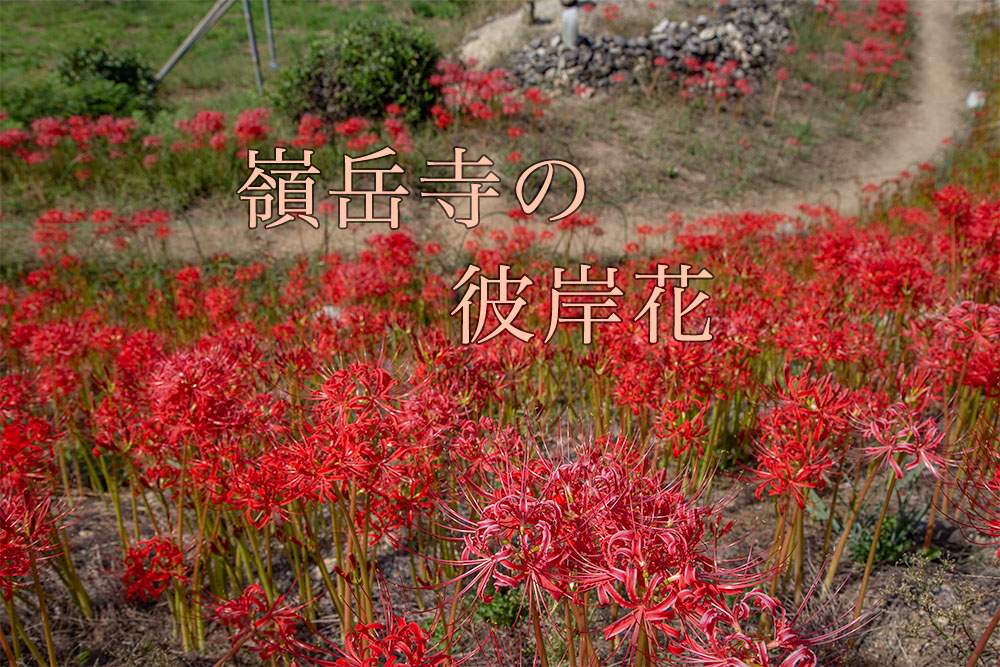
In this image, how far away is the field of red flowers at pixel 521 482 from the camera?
4.28 ft

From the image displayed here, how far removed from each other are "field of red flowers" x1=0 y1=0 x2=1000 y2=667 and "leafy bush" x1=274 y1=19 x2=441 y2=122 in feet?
20.0

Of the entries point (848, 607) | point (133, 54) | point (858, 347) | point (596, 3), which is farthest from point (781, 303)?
point (596, 3)

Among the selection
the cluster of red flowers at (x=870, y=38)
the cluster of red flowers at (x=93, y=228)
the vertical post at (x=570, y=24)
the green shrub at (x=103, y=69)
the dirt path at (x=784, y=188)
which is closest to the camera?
the cluster of red flowers at (x=93, y=228)

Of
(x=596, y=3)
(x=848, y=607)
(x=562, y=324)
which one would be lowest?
(x=848, y=607)

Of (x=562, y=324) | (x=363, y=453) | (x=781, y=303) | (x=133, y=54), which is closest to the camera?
(x=363, y=453)

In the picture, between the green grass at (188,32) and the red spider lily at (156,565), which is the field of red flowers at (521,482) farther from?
the green grass at (188,32)

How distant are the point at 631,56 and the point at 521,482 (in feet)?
40.8

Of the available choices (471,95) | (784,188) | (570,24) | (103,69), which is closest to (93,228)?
(471,95)

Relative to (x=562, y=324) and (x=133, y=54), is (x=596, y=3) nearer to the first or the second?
(x=133, y=54)

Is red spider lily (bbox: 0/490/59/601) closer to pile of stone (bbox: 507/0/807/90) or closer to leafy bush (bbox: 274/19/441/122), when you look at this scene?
leafy bush (bbox: 274/19/441/122)

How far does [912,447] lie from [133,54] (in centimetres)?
1394

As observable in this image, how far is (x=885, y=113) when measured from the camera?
13727mm

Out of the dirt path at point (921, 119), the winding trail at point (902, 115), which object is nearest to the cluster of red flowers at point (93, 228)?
the winding trail at point (902, 115)

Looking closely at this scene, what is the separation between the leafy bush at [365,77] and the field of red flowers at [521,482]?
6.10 metres
